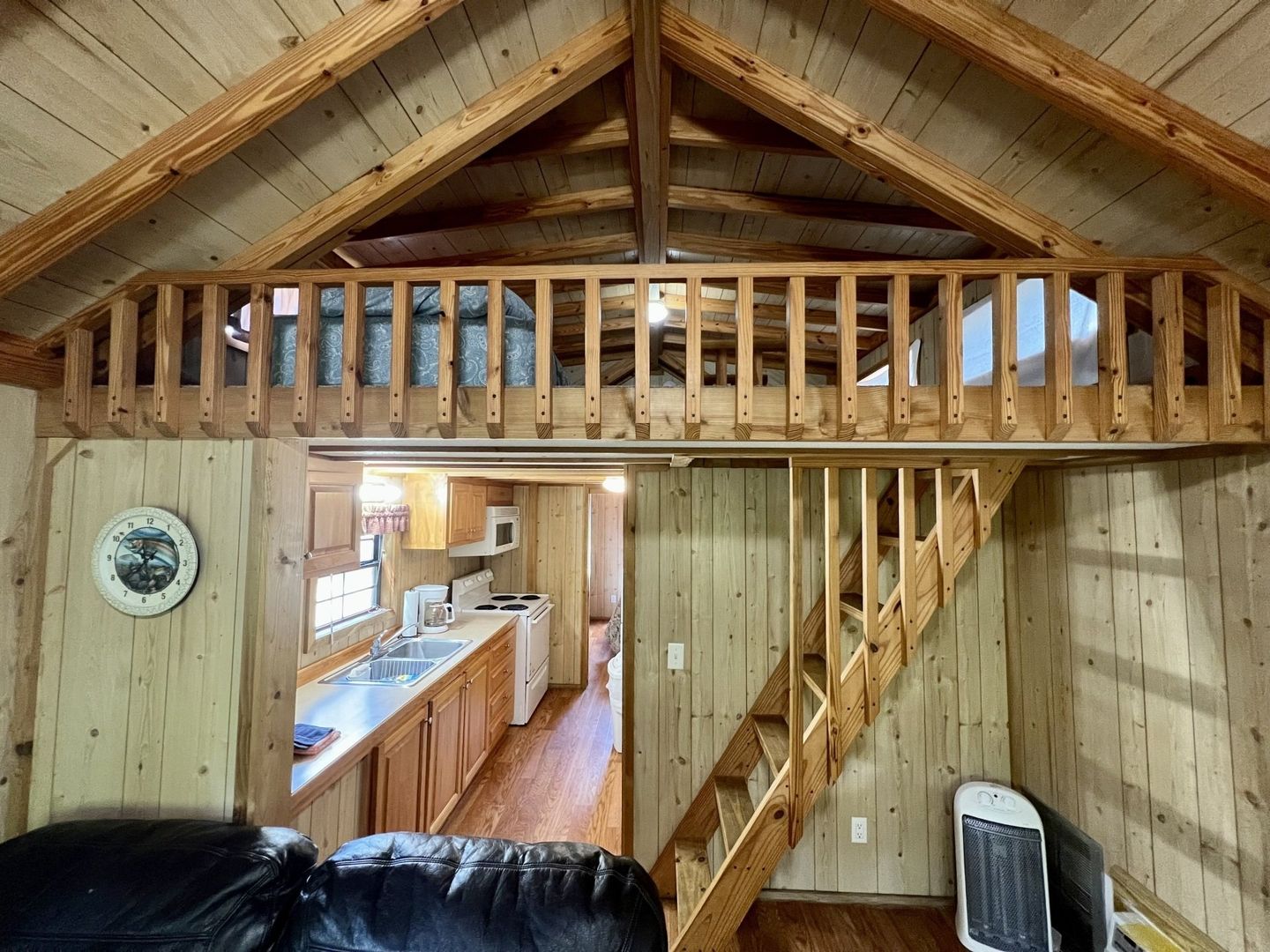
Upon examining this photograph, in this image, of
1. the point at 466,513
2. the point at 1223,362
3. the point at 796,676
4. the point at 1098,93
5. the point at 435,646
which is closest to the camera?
the point at 1098,93

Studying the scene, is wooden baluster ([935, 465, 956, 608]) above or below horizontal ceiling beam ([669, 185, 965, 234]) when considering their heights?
below

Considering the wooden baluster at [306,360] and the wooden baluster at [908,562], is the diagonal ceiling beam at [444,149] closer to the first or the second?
the wooden baluster at [306,360]

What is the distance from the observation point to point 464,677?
317cm

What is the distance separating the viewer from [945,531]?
1.94 m

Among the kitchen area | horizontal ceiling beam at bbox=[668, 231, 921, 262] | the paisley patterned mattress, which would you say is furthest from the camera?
horizontal ceiling beam at bbox=[668, 231, 921, 262]

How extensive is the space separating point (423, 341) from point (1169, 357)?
2.11 meters

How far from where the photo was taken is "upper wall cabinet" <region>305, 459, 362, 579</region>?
2.11 metres

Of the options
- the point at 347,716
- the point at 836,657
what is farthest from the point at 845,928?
the point at 347,716

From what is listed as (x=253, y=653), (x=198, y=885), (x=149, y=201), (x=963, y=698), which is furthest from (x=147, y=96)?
(x=963, y=698)

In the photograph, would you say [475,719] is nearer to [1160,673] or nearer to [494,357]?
[494,357]

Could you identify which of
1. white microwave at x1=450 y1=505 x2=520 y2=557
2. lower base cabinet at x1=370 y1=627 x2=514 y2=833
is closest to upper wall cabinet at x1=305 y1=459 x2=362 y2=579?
lower base cabinet at x1=370 y1=627 x2=514 y2=833

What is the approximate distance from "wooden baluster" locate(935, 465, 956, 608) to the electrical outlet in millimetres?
1311

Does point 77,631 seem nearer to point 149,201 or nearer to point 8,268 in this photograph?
point 8,268

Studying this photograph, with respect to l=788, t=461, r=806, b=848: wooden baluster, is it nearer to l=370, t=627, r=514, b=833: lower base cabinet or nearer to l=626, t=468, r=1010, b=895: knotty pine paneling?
l=626, t=468, r=1010, b=895: knotty pine paneling
